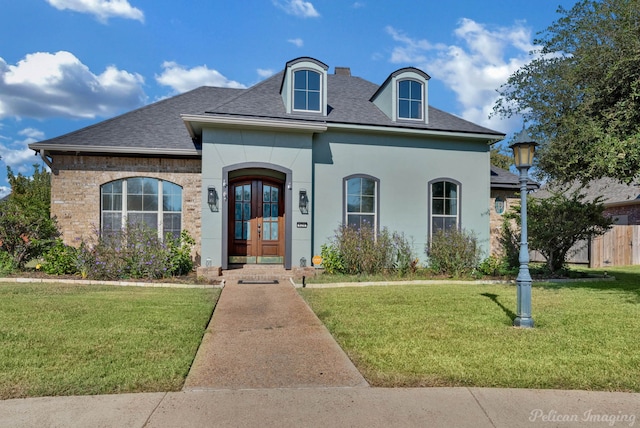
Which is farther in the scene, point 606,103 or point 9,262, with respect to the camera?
point 9,262

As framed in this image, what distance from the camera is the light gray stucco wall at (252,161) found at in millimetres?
10914

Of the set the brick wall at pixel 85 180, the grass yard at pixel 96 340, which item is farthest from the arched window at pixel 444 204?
the brick wall at pixel 85 180

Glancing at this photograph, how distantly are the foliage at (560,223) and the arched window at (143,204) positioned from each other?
9.55 m

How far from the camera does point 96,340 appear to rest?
494 centimetres

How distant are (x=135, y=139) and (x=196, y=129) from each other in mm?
1973

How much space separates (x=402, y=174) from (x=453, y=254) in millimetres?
2767

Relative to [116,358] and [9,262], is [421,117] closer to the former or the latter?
[116,358]

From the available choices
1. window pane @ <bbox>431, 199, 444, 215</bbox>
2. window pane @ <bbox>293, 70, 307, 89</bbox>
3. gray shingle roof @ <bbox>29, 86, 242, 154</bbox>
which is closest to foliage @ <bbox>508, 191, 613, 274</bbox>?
window pane @ <bbox>431, 199, 444, 215</bbox>

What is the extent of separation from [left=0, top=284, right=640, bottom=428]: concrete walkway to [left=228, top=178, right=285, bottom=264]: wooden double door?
7836mm

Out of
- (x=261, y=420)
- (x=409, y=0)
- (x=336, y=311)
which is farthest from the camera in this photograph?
(x=409, y=0)

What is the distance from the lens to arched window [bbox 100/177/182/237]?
38.8ft

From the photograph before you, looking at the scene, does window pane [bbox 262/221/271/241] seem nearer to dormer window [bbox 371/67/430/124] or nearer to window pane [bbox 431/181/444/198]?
dormer window [bbox 371/67/430/124]

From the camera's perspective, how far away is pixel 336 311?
686 centimetres

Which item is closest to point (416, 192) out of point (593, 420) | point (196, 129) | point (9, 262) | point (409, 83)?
point (409, 83)
